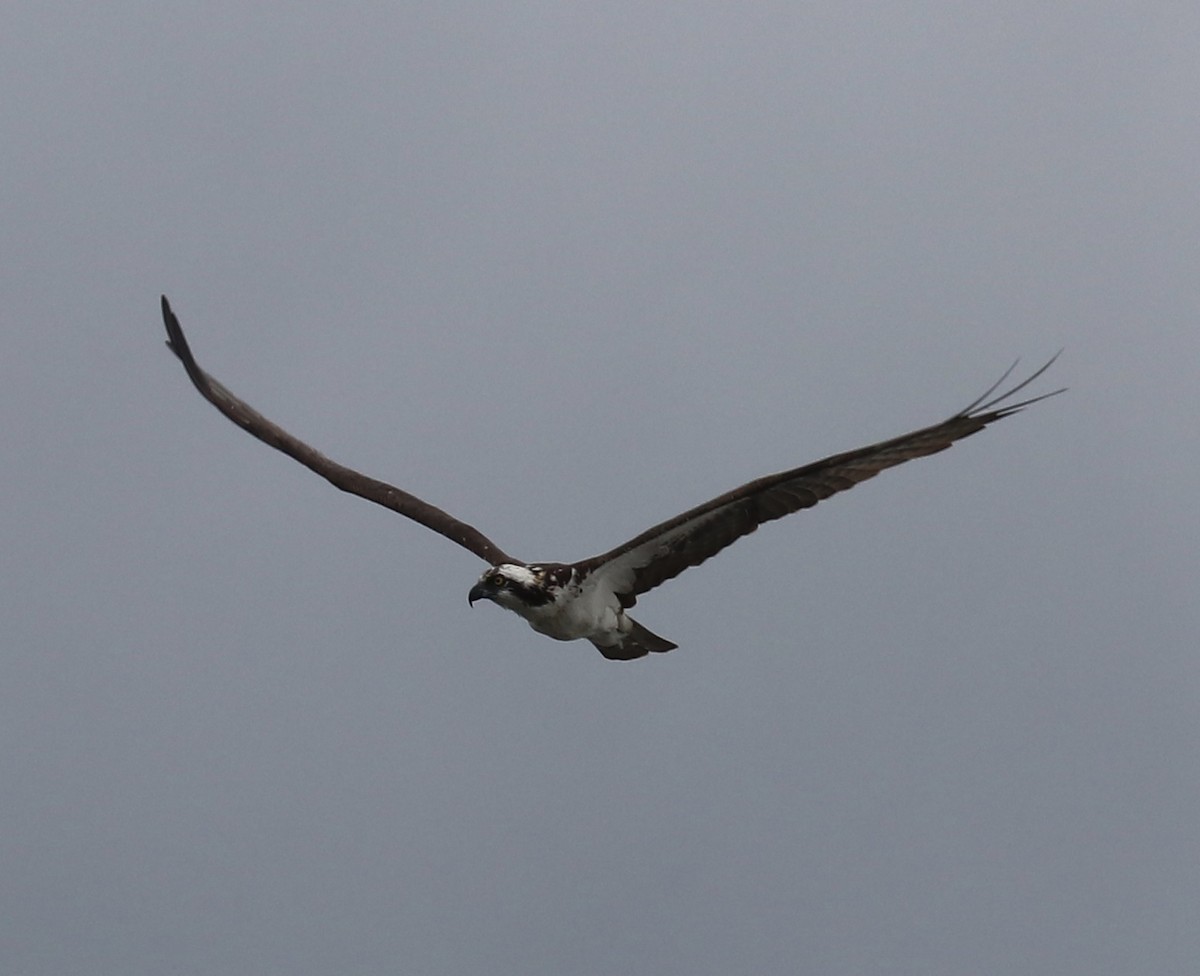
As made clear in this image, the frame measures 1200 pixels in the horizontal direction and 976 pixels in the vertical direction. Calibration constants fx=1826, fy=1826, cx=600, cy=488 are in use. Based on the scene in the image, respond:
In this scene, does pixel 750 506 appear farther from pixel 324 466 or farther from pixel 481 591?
pixel 324 466

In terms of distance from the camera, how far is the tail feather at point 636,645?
16.6 meters

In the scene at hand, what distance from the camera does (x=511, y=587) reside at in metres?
15.7

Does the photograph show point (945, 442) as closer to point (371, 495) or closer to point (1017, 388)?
point (1017, 388)

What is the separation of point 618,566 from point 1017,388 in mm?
4147

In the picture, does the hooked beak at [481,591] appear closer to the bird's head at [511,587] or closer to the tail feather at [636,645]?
the bird's head at [511,587]

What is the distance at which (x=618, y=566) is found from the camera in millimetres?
15906

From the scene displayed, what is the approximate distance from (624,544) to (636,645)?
5.02 ft

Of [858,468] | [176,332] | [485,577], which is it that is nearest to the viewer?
[858,468]

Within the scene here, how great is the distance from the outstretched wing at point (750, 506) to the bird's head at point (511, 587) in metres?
0.44

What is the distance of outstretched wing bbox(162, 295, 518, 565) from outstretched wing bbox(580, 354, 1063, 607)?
6.20ft

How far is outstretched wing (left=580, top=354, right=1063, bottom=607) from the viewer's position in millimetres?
13633

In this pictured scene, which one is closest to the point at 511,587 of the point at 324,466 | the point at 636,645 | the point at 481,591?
the point at 481,591

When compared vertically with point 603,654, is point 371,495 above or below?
above

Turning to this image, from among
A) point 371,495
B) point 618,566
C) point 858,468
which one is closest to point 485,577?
point 618,566
